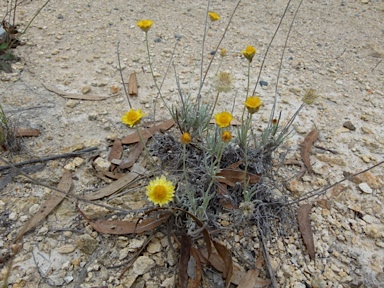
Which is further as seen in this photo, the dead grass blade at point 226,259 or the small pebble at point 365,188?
the small pebble at point 365,188

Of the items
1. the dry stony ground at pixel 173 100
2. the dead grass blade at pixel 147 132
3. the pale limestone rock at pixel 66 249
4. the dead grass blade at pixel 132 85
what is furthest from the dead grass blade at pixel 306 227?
the dead grass blade at pixel 132 85

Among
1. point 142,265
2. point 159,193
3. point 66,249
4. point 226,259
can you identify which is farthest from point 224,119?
point 66,249

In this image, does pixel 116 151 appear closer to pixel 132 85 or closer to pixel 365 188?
pixel 132 85

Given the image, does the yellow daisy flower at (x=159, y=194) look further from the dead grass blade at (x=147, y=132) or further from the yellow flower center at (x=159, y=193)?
the dead grass blade at (x=147, y=132)

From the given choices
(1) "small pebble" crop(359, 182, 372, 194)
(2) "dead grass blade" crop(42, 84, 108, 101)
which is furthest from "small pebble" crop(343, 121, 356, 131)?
(2) "dead grass blade" crop(42, 84, 108, 101)

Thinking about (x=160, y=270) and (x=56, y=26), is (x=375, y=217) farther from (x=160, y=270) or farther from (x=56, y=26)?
(x=56, y=26)

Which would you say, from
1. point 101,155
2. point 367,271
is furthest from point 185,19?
point 367,271
